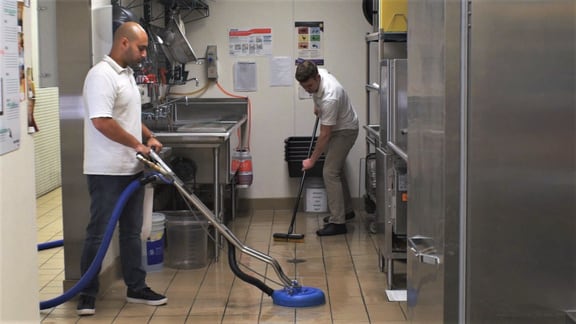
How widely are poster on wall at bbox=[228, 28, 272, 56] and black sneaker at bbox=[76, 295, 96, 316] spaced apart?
3.76 m

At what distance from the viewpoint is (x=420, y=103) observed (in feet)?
7.63

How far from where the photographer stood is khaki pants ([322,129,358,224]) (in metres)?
7.10

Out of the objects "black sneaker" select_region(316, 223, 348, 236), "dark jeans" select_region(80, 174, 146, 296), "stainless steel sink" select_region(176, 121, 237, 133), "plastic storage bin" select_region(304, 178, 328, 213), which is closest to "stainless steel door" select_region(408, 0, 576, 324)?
"dark jeans" select_region(80, 174, 146, 296)

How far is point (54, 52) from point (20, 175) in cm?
188

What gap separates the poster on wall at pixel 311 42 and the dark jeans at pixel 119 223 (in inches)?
137

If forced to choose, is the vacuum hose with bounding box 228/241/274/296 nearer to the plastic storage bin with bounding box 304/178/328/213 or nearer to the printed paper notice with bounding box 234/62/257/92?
the plastic storage bin with bounding box 304/178/328/213

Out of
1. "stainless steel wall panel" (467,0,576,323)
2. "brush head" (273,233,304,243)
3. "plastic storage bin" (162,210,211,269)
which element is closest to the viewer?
"stainless steel wall panel" (467,0,576,323)

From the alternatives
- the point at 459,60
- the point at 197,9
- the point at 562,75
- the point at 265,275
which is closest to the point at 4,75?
the point at 459,60

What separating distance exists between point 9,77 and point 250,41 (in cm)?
513

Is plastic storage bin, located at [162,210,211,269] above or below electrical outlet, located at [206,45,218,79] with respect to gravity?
below

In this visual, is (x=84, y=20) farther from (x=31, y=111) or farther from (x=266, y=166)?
(x=266, y=166)

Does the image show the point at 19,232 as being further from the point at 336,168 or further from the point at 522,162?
the point at 336,168

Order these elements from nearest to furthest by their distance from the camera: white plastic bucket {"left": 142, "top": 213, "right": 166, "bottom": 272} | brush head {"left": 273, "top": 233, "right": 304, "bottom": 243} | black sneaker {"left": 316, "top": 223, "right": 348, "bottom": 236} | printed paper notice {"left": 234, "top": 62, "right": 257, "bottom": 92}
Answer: white plastic bucket {"left": 142, "top": 213, "right": 166, "bottom": 272} < brush head {"left": 273, "top": 233, "right": 304, "bottom": 243} < black sneaker {"left": 316, "top": 223, "right": 348, "bottom": 236} < printed paper notice {"left": 234, "top": 62, "right": 257, "bottom": 92}

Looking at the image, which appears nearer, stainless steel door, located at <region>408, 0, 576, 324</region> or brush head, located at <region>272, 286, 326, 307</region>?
stainless steel door, located at <region>408, 0, 576, 324</region>
